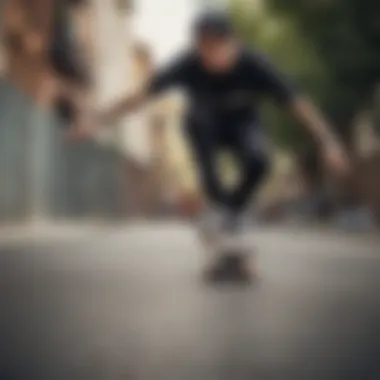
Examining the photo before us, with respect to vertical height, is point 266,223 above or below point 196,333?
above

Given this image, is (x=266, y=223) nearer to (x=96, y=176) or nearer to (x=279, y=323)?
(x=279, y=323)

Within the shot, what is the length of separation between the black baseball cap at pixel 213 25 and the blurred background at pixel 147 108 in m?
0.02

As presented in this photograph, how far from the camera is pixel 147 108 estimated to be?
1.19 m

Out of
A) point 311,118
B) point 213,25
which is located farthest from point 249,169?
point 213,25

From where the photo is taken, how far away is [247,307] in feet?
3.85

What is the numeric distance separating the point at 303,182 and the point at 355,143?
0.10 m

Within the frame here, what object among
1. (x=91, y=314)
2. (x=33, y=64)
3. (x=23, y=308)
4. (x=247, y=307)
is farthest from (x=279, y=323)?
(x=33, y=64)

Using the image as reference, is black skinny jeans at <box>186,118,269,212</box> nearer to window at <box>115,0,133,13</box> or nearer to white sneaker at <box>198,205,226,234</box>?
white sneaker at <box>198,205,226,234</box>

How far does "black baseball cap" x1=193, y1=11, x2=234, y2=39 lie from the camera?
118 cm

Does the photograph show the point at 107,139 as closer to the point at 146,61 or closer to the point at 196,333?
the point at 146,61

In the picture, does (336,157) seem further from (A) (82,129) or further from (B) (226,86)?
(A) (82,129)

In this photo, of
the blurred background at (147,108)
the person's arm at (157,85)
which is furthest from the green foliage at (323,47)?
the person's arm at (157,85)

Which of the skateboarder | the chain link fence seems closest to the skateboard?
the skateboarder

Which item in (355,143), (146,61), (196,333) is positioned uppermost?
(146,61)
